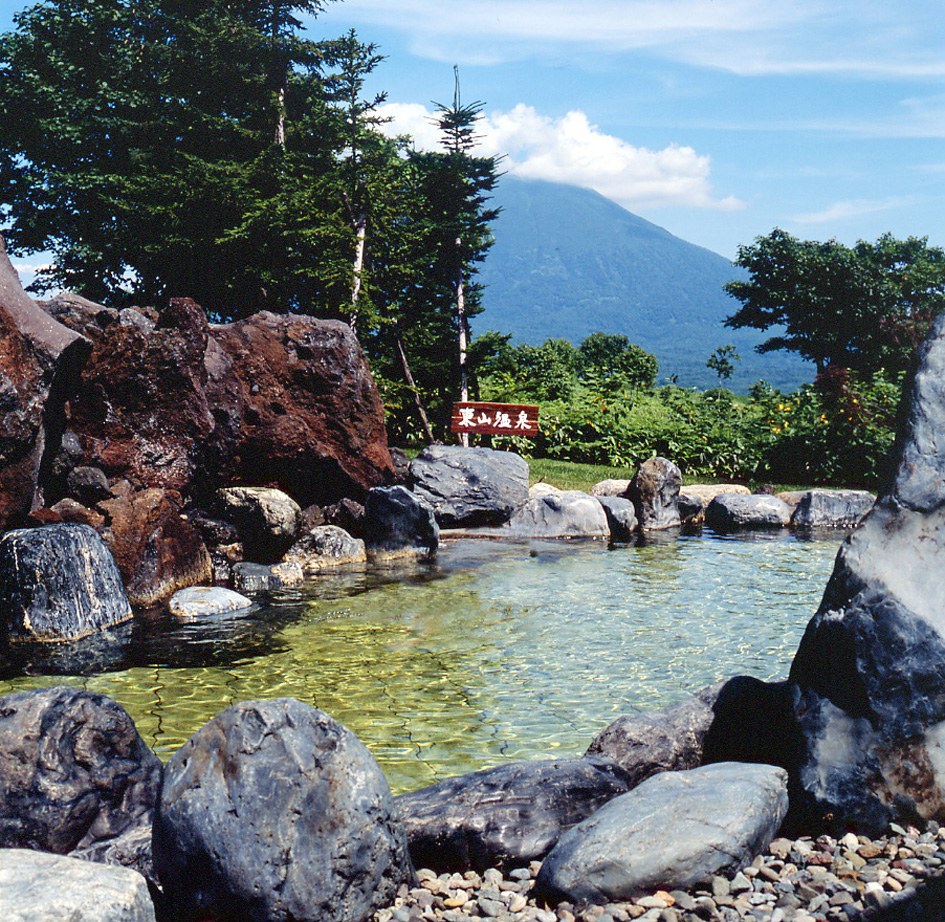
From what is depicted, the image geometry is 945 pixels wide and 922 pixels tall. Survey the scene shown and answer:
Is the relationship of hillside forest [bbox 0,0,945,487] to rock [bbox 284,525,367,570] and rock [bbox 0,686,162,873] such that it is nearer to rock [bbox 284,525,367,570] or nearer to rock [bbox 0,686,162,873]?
rock [bbox 284,525,367,570]

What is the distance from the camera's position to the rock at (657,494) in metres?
15.8

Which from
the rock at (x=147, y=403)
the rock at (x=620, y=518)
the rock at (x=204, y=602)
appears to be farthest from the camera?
the rock at (x=620, y=518)

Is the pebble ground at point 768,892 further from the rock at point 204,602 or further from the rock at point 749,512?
the rock at point 749,512

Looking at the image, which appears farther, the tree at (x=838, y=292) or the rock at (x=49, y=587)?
the tree at (x=838, y=292)

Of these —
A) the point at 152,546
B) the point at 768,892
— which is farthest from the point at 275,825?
the point at 152,546

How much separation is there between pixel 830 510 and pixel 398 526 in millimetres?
8414

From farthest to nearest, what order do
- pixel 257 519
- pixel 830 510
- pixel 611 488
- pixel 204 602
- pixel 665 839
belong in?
pixel 611 488, pixel 830 510, pixel 257 519, pixel 204 602, pixel 665 839

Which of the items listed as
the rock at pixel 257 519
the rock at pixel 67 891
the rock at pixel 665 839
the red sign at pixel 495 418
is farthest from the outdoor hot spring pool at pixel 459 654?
the red sign at pixel 495 418

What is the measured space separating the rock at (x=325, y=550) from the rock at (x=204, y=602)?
216 centimetres

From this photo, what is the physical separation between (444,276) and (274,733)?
1896 centimetres

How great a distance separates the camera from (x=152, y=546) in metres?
9.89

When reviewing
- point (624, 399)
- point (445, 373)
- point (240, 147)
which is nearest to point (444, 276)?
point (445, 373)

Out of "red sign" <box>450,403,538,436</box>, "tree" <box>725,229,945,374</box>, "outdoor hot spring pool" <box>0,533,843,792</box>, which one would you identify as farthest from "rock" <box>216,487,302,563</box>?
"tree" <box>725,229,945,374</box>

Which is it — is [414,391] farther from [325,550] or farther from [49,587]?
[49,587]
